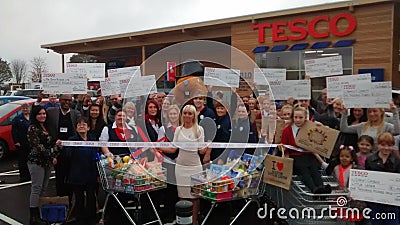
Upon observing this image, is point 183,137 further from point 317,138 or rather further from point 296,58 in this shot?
point 296,58

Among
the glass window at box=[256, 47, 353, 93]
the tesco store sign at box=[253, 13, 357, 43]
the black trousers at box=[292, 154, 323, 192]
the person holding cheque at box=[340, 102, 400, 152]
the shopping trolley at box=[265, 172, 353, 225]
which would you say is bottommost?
the shopping trolley at box=[265, 172, 353, 225]

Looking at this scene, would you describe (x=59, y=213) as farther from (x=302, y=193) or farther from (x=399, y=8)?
(x=399, y=8)

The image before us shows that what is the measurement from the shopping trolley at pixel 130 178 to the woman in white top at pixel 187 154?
19 cm

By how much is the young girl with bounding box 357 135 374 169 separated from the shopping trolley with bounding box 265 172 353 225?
300 mm

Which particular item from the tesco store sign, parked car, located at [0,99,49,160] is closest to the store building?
the tesco store sign

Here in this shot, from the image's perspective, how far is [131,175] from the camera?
3.65 meters

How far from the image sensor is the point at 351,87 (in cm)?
400

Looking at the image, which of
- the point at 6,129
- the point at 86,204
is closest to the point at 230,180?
the point at 86,204

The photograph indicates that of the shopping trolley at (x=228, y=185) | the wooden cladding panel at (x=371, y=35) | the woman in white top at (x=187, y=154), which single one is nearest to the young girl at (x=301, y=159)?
the shopping trolley at (x=228, y=185)

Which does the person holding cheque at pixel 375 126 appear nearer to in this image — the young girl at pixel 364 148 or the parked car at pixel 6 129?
the young girl at pixel 364 148

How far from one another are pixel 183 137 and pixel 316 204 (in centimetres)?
151

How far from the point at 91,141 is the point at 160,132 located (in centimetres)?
84

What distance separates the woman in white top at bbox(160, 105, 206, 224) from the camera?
12.6 feet

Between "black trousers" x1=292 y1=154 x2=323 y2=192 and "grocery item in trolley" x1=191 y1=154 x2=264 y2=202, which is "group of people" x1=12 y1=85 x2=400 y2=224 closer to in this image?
"black trousers" x1=292 y1=154 x2=323 y2=192
